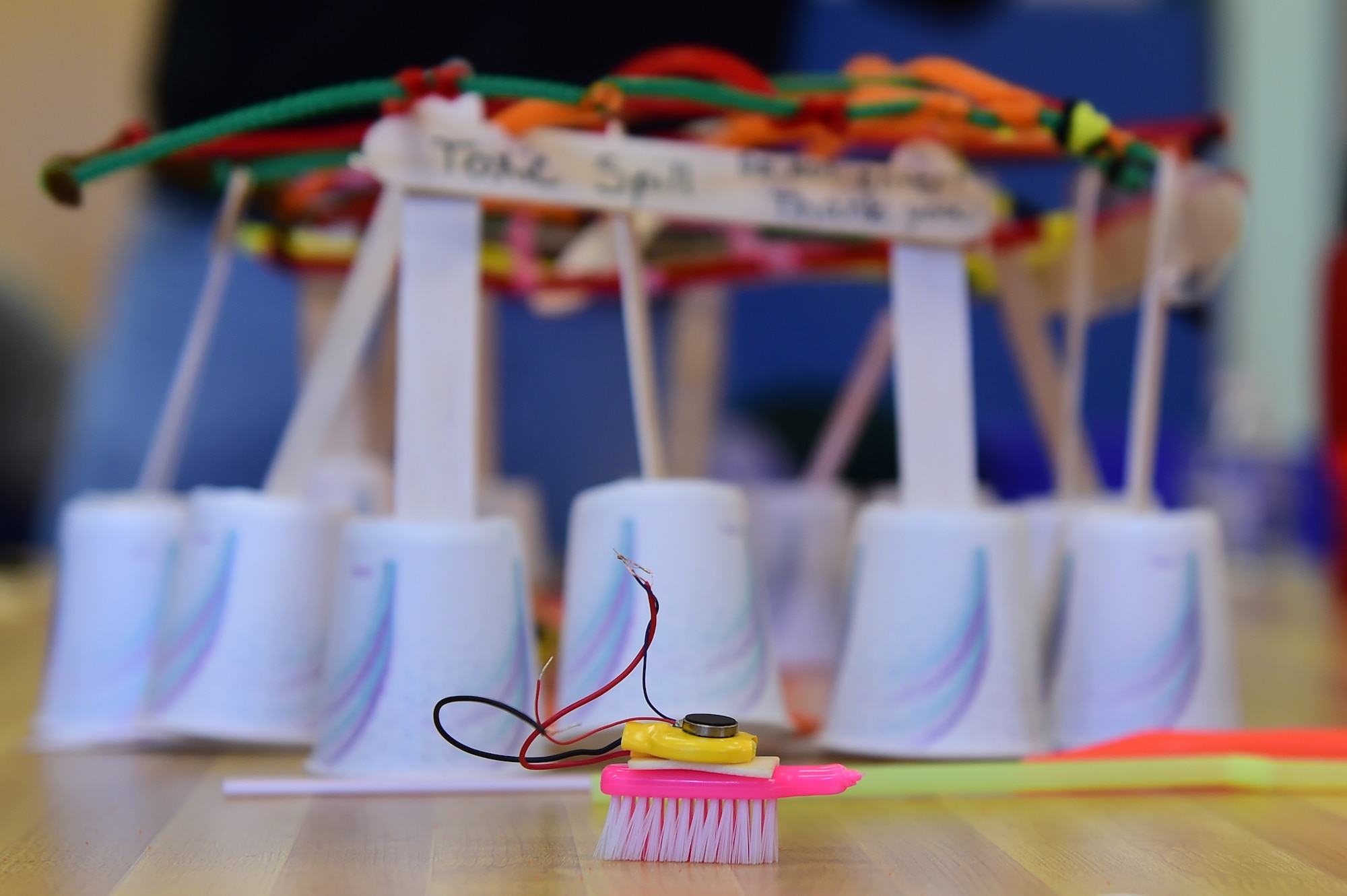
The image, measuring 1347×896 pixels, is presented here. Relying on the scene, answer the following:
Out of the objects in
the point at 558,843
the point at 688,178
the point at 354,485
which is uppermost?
the point at 688,178

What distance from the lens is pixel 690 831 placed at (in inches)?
13.9

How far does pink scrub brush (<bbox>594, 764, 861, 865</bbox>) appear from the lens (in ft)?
1.15

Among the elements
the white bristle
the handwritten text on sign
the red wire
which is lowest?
the white bristle

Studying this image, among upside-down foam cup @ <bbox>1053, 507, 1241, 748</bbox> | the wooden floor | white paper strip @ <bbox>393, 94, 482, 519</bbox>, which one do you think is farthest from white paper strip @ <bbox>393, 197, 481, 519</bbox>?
upside-down foam cup @ <bbox>1053, 507, 1241, 748</bbox>

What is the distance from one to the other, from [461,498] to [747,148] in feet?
0.67

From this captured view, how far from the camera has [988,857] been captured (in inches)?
14.1

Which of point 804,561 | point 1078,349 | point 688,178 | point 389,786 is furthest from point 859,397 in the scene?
point 389,786

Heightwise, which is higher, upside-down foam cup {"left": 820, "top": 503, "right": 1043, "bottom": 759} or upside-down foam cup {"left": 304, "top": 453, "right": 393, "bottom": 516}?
upside-down foam cup {"left": 304, "top": 453, "right": 393, "bottom": 516}

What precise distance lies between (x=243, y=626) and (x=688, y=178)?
25 cm

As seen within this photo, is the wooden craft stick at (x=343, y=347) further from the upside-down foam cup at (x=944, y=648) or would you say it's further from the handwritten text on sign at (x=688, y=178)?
the upside-down foam cup at (x=944, y=648)

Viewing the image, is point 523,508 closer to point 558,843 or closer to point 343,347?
point 343,347

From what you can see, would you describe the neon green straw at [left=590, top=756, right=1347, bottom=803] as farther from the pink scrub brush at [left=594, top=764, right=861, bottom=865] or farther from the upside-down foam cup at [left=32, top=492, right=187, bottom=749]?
the upside-down foam cup at [left=32, top=492, right=187, bottom=749]

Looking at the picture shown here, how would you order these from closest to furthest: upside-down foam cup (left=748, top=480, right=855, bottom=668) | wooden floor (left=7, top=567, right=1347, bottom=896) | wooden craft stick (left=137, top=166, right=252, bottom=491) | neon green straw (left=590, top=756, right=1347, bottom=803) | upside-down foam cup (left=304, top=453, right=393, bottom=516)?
1. wooden floor (left=7, top=567, right=1347, bottom=896)
2. neon green straw (left=590, top=756, right=1347, bottom=803)
3. wooden craft stick (left=137, top=166, right=252, bottom=491)
4. upside-down foam cup (left=304, top=453, right=393, bottom=516)
5. upside-down foam cup (left=748, top=480, right=855, bottom=668)

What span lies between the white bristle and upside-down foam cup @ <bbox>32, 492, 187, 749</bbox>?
273 mm
